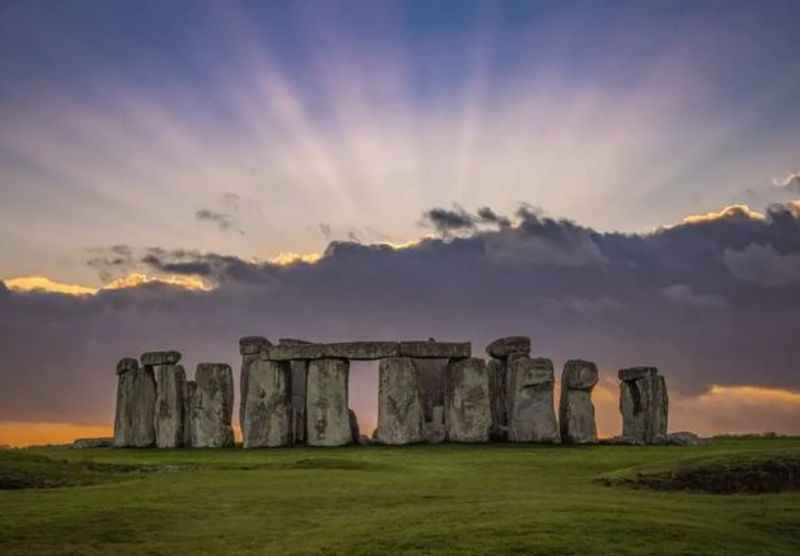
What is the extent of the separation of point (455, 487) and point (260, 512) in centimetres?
535

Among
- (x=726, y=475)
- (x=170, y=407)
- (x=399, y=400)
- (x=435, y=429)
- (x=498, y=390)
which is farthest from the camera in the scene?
(x=170, y=407)

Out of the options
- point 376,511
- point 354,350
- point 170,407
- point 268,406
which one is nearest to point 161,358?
point 170,407

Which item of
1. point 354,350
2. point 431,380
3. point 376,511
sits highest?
point 354,350

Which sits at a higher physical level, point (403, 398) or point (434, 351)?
point (434, 351)

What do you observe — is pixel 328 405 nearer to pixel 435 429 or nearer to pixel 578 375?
pixel 435 429

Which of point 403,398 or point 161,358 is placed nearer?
point 403,398

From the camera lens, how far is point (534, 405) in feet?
126

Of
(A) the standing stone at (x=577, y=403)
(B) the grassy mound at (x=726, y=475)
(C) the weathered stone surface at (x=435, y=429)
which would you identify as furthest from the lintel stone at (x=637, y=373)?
(B) the grassy mound at (x=726, y=475)

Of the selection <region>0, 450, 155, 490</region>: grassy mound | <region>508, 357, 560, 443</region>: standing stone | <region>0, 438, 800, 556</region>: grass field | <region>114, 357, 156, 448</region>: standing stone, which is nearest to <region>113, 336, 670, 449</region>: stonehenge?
<region>508, 357, 560, 443</region>: standing stone

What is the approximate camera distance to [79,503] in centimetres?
1991

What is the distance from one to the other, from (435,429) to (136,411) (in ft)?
45.2

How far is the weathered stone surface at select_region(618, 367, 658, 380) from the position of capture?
1626 inches

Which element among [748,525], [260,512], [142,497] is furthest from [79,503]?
[748,525]

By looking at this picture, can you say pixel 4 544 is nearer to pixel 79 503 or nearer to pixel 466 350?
pixel 79 503
